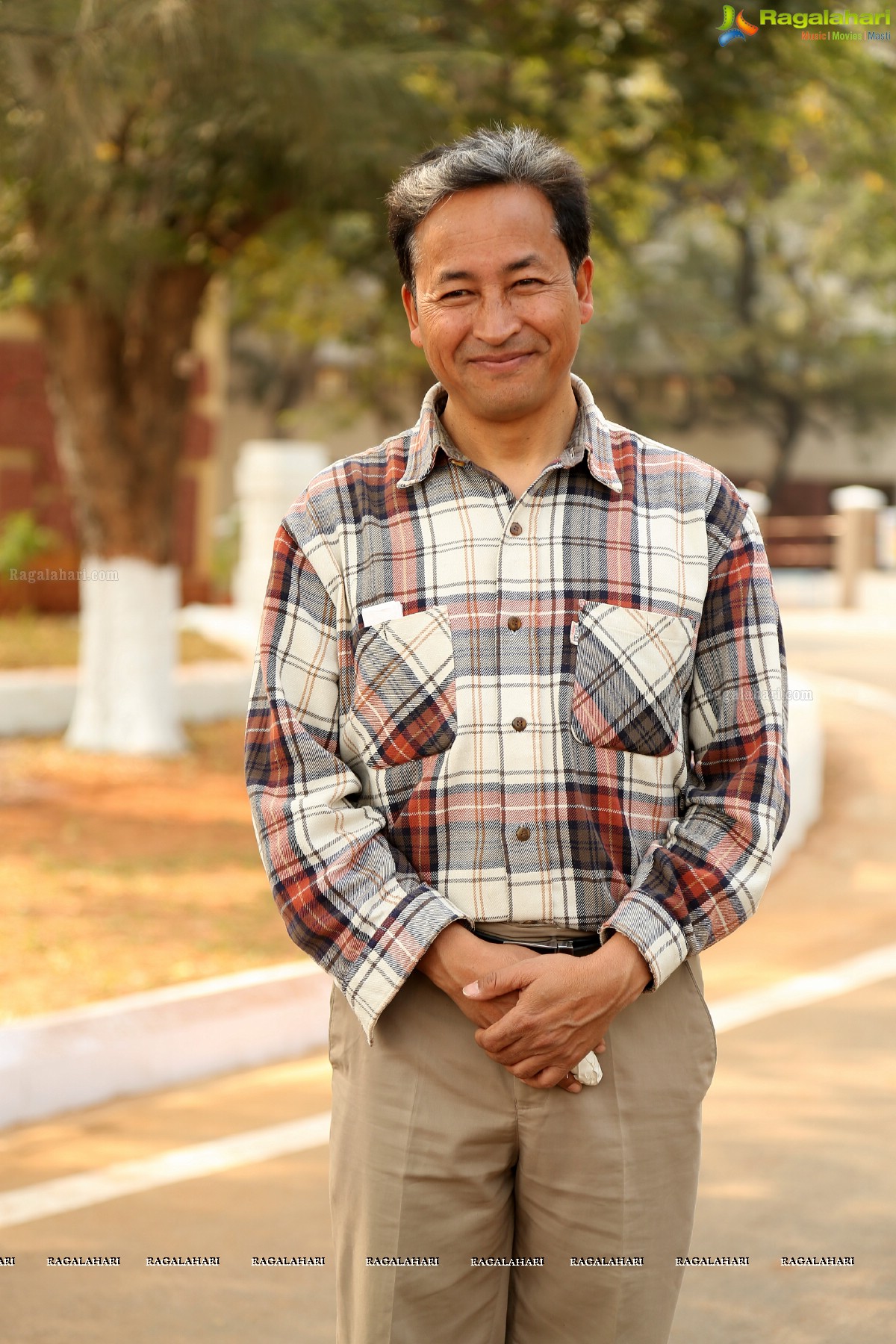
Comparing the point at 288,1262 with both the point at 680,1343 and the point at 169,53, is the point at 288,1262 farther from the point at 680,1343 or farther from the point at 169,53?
the point at 169,53

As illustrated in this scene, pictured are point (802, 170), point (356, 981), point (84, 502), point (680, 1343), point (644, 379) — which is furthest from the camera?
point (644, 379)

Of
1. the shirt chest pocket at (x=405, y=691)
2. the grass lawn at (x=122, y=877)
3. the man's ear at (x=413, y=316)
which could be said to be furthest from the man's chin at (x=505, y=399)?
the grass lawn at (x=122, y=877)

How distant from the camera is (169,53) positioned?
5.39 metres

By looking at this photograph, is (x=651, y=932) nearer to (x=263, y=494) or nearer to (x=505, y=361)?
(x=505, y=361)

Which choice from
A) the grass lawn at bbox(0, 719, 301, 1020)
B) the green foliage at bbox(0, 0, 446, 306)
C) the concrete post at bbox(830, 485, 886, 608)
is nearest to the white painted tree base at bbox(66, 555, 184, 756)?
the grass lawn at bbox(0, 719, 301, 1020)

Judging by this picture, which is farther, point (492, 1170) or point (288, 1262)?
point (288, 1262)

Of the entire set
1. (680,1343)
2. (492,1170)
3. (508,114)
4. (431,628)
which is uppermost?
(508,114)

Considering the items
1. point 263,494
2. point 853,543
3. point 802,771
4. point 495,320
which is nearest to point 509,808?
point 495,320

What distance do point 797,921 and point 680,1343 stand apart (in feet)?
10.9

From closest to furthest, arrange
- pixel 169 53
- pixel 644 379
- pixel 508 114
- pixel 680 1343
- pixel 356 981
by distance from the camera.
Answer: pixel 356 981, pixel 680 1343, pixel 169 53, pixel 508 114, pixel 644 379

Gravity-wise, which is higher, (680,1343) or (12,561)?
(12,561)

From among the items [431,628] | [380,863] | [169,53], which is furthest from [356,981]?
[169,53]

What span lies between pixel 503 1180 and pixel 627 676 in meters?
0.68

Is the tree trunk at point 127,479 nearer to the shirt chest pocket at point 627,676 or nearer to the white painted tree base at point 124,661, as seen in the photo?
the white painted tree base at point 124,661
